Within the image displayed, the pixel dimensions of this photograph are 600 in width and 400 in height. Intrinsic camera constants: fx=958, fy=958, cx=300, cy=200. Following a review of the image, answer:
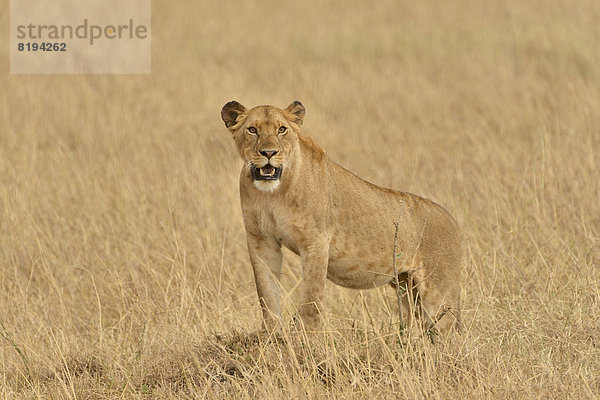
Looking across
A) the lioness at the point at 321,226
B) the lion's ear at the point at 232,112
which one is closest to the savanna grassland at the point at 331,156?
the lioness at the point at 321,226

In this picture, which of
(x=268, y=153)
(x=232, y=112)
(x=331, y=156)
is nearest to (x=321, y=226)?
(x=268, y=153)

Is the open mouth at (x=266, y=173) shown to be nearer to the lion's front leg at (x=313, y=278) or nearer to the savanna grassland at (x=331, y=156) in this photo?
the lion's front leg at (x=313, y=278)

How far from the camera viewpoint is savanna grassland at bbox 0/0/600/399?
18.0 ft

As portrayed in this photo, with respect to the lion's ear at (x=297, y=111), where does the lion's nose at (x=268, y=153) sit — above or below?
below

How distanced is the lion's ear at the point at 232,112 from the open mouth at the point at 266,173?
41 centimetres

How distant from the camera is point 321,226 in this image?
5543mm

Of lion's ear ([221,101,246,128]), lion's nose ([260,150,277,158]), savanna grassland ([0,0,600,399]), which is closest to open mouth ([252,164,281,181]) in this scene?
lion's nose ([260,150,277,158])

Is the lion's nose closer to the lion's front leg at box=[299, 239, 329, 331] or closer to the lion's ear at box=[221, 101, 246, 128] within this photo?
the lion's ear at box=[221, 101, 246, 128]

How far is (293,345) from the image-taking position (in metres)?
5.46

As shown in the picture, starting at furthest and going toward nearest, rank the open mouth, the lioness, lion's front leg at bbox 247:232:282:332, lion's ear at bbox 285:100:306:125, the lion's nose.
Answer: lion's ear at bbox 285:100:306:125
lion's front leg at bbox 247:232:282:332
the lioness
the open mouth
the lion's nose

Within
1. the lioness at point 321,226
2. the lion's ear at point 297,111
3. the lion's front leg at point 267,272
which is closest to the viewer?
the lioness at point 321,226

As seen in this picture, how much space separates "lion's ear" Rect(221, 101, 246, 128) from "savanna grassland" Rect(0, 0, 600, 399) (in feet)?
3.54

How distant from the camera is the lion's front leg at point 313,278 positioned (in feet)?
17.8

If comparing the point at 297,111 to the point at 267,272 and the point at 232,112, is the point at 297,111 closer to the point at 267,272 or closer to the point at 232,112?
the point at 232,112
